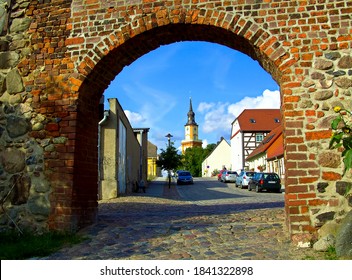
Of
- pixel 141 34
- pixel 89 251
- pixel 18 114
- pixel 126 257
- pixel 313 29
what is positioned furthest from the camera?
pixel 18 114

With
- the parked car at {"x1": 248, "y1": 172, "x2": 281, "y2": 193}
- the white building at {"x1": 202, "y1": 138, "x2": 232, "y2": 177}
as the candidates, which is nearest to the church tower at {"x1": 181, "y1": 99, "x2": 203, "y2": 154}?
the white building at {"x1": 202, "y1": 138, "x2": 232, "y2": 177}

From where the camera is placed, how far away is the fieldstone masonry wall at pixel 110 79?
5340 millimetres

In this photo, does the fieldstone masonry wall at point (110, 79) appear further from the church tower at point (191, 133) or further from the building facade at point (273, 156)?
the church tower at point (191, 133)

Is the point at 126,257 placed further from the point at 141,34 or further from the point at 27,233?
the point at 141,34

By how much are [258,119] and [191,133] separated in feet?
196

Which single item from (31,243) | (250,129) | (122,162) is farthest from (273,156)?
(31,243)

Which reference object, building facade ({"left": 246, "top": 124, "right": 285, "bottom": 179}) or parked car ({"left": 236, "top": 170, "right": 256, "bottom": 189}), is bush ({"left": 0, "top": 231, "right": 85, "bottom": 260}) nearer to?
parked car ({"left": 236, "top": 170, "right": 256, "bottom": 189})

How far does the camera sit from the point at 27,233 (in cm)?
612

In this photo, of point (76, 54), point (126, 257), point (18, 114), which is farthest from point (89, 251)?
point (76, 54)

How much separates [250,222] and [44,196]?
3.66 metres

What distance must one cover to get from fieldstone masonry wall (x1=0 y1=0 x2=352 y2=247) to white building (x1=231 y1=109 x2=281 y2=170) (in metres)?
40.1

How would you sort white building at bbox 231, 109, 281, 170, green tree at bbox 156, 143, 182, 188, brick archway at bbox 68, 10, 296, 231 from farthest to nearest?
white building at bbox 231, 109, 281, 170, green tree at bbox 156, 143, 182, 188, brick archway at bbox 68, 10, 296, 231

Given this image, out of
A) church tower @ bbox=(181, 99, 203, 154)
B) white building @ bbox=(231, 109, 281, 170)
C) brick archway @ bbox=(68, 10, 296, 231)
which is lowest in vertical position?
brick archway @ bbox=(68, 10, 296, 231)

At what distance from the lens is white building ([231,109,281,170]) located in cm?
4575
